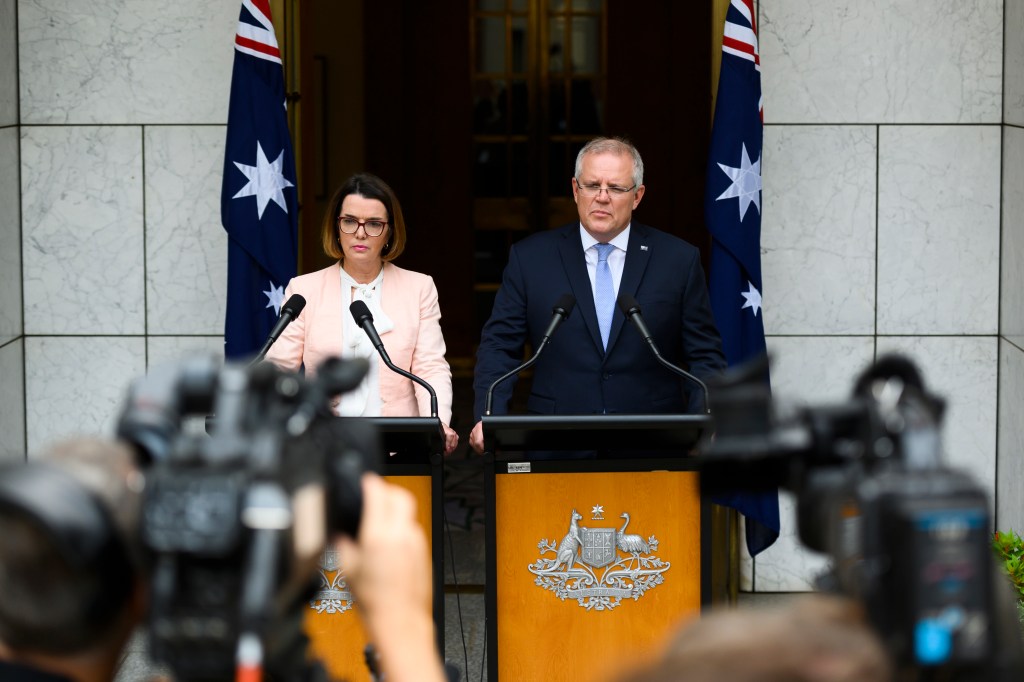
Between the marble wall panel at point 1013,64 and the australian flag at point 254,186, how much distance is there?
8.83 ft

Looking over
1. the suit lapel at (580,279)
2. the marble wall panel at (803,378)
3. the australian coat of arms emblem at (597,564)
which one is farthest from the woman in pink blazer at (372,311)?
the marble wall panel at (803,378)

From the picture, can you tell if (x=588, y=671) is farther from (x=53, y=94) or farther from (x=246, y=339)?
(x=53, y=94)

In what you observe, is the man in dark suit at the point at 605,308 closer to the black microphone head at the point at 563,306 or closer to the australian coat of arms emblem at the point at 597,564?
the black microphone head at the point at 563,306

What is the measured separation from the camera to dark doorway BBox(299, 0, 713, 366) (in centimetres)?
1095

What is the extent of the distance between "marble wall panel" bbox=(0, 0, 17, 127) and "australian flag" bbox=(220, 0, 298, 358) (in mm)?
936

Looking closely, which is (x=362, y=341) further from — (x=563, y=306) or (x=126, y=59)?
(x=126, y=59)

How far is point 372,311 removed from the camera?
4.40 metres

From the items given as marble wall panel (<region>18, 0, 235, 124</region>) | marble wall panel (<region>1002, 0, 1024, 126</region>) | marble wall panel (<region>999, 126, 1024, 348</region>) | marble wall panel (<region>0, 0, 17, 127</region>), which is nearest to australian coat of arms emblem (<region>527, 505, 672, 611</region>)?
marble wall panel (<region>999, 126, 1024, 348</region>)

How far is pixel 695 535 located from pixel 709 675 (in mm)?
2727

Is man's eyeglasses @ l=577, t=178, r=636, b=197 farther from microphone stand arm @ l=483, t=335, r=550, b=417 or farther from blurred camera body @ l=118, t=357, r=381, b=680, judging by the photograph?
blurred camera body @ l=118, t=357, r=381, b=680

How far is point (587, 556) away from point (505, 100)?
778 centimetres

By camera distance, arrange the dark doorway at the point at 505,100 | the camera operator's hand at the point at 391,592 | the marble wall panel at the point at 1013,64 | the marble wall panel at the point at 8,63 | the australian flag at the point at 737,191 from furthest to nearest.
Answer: the dark doorway at the point at 505,100
the marble wall panel at the point at 8,63
the marble wall panel at the point at 1013,64
the australian flag at the point at 737,191
the camera operator's hand at the point at 391,592

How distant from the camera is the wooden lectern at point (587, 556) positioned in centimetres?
379

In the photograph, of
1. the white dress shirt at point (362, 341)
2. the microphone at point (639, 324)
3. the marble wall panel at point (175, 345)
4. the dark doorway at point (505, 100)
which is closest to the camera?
the microphone at point (639, 324)
